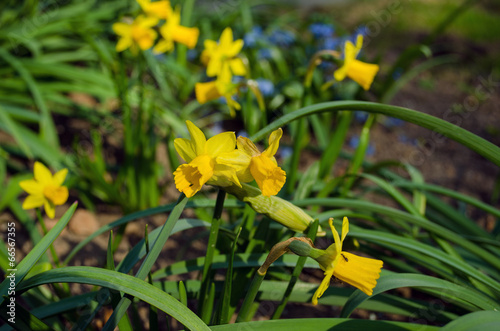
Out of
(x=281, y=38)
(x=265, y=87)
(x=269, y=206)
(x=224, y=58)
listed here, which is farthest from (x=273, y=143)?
(x=281, y=38)

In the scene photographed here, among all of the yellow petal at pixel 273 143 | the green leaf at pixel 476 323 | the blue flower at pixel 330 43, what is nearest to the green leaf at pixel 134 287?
the yellow petal at pixel 273 143

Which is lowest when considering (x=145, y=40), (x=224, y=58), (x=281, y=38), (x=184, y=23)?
(x=224, y=58)

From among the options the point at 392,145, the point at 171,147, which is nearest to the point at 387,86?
the point at 392,145

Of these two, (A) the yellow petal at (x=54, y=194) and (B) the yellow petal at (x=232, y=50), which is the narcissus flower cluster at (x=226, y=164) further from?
(B) the yellow petal at (x=232, y=50)

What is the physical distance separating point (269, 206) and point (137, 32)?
1.08 m

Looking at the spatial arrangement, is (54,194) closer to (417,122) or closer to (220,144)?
(220,144)

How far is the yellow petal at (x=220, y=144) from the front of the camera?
774 mm

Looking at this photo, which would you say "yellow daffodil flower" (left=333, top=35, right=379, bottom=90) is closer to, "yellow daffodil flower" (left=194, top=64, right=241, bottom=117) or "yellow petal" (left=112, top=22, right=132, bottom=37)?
"yellow daffodil flower" (left=194, top=64, right=241, bottom=117)

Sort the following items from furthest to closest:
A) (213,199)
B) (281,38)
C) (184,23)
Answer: (281,38) → (184,23) → (213,199)

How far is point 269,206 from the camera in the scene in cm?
82

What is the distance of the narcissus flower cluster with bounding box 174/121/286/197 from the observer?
2.44 ft

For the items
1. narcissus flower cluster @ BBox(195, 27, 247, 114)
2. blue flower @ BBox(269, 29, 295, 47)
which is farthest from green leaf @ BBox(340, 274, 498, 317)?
blue flower @ BBox(269, 29, 295, 47)

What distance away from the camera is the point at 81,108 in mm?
2189

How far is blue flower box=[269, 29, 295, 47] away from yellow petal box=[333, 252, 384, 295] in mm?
2596
